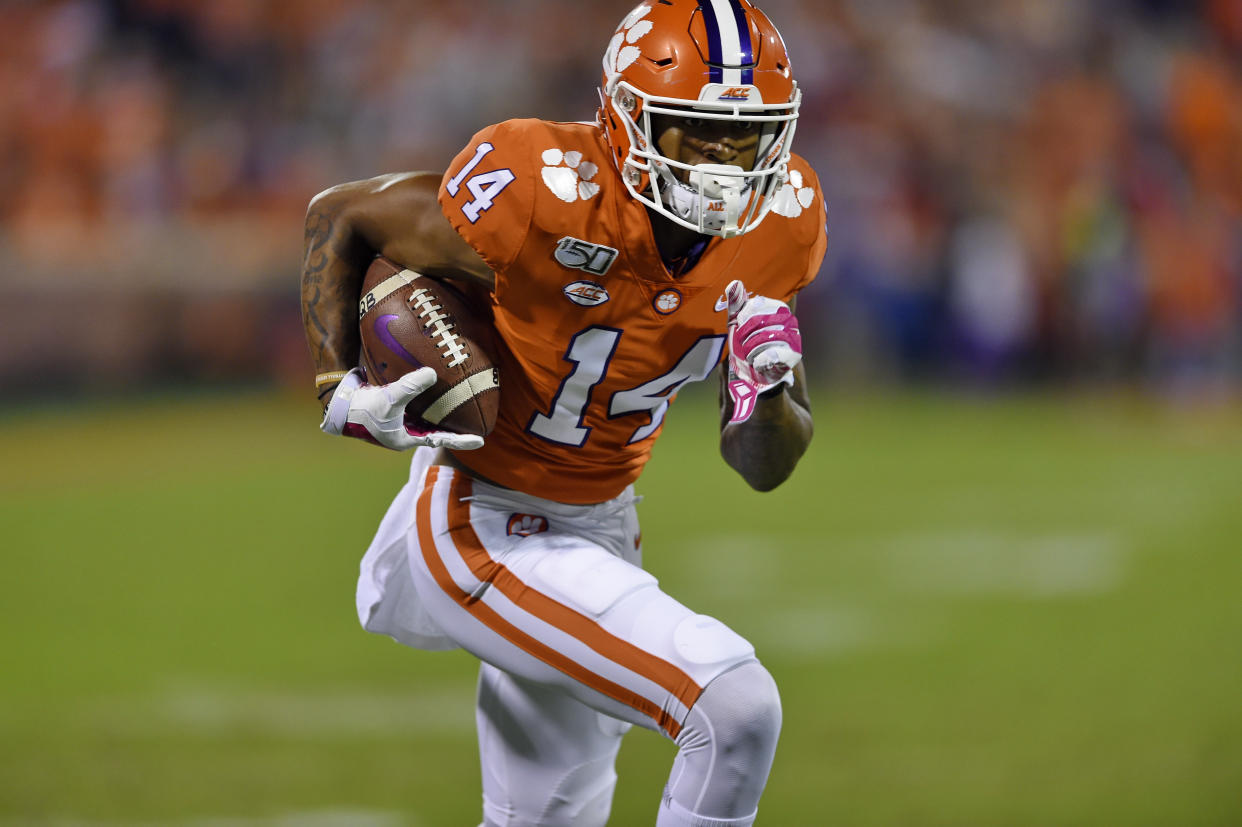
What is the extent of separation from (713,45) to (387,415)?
0.79m

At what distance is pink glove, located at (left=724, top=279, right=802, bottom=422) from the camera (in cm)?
234

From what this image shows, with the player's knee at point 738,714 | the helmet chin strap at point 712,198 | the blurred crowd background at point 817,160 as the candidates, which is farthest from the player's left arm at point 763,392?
the blurred crowd background at point 817,160

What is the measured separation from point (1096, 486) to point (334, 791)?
4972mm

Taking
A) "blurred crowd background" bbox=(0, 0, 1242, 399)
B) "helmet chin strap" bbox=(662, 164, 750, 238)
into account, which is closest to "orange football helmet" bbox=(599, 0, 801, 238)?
"helmet chin strap" bbox=(662, 164, 750, 238)

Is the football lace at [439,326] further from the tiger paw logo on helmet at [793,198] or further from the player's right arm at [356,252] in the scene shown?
the tiger paw logo on helmet at [793,198]

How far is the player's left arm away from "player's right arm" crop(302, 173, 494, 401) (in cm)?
45

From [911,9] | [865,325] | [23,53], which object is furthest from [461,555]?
[911,9]

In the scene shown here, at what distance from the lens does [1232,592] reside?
584 centimetres

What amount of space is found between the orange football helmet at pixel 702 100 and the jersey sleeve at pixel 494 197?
0.17 m

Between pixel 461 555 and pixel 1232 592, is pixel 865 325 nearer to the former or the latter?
pixel 1232 592

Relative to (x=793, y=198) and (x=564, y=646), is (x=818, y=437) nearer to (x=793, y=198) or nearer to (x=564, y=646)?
(x=793, y=198)

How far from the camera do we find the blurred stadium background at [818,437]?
4180 mm

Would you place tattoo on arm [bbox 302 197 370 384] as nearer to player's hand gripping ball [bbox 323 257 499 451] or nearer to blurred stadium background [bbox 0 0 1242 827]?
player's hand gripping ball [bbox 323 257 499 451]

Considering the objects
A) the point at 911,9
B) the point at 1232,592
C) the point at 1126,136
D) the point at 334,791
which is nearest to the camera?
the point at 334,791
